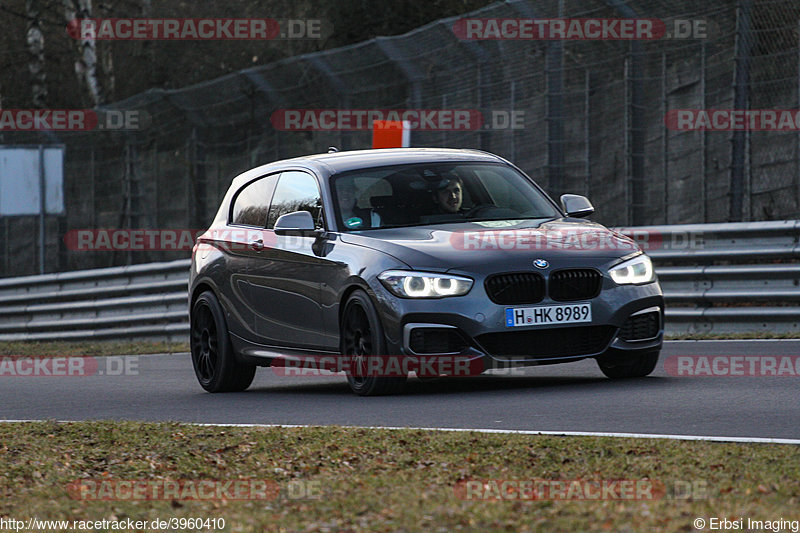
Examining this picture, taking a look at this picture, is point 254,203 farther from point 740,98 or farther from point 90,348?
point 90,348

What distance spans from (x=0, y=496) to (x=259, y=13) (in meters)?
37.5

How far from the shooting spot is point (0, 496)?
22.8ft

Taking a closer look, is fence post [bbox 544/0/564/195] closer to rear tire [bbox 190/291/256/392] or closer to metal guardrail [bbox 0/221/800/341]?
metal guardrail [bbox 0/221/800/341]

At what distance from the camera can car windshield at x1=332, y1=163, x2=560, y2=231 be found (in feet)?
37.1

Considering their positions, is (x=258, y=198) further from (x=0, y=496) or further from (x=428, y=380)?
(x=0, y=496)

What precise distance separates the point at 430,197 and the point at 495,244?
107cm

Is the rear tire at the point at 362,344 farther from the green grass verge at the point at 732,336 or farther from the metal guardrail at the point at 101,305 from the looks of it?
the metal guardrail at the point at 101,305

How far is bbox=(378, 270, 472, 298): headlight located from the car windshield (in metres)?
0.94

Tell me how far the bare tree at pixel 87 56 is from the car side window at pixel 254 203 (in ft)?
81.3

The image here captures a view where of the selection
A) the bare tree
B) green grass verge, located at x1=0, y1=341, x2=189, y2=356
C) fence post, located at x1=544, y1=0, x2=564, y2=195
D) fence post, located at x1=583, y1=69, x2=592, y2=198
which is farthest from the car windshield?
the bare tree

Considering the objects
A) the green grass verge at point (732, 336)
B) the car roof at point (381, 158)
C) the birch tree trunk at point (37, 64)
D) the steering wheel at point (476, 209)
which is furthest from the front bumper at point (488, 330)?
the birch tree trunk at point (37, 64)

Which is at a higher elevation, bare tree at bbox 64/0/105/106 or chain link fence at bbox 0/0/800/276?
bare tree at bbox 64/0/105/106

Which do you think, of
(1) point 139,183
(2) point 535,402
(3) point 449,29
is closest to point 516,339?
(2) point 535,402

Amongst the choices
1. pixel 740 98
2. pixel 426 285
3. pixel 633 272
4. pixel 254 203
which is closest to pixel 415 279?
pixel 426 285
